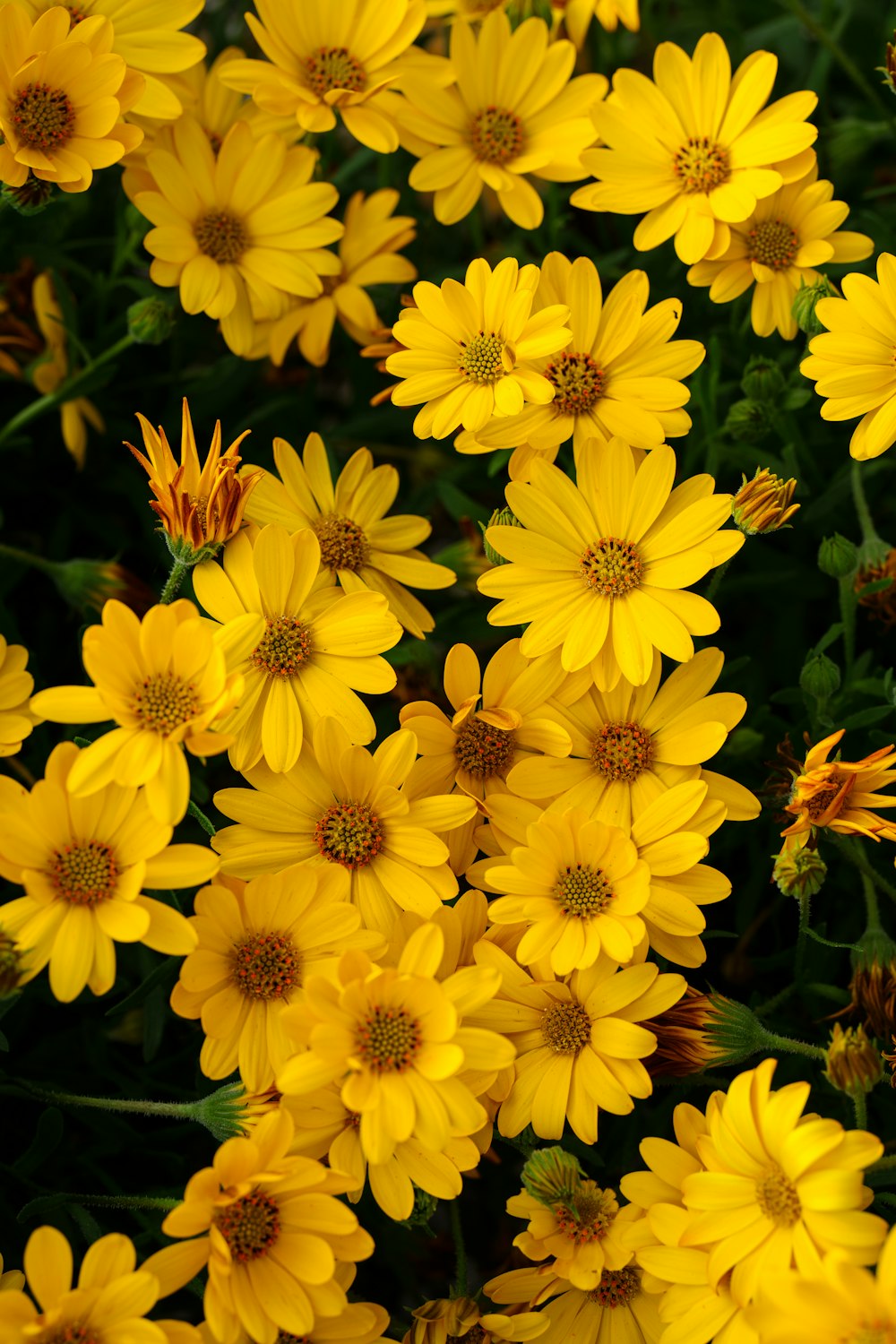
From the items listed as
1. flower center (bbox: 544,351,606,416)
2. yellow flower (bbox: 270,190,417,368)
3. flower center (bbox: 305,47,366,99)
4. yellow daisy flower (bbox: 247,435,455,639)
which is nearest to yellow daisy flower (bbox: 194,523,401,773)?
yellow daisy flower (bbox: 247,435,455,639)

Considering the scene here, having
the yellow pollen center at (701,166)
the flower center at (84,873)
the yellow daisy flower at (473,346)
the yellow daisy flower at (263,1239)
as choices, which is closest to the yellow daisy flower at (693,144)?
the yellow pollen center at (701,166)

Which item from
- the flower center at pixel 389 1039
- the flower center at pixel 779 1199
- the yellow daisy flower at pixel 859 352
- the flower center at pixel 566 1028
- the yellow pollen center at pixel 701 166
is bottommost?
the flower center at pixel 566 1028

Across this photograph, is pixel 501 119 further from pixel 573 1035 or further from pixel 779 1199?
pixel 779 1199

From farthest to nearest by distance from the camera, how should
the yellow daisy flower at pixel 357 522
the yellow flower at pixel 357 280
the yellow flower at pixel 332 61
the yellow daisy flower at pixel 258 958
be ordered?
the yellow flower at pixel 357 280 → the yellow flower at pixel 332 61 → the yellow daisy flower at pixel 357 522 → the yellow daisy flower at pixel 258 958

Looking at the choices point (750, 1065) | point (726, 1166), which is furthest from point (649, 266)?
point (726, 1166)

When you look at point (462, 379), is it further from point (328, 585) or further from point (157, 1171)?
point (157, 1171)

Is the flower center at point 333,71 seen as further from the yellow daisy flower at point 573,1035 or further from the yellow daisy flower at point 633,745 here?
the yellow daisy flower at point 573,1035
